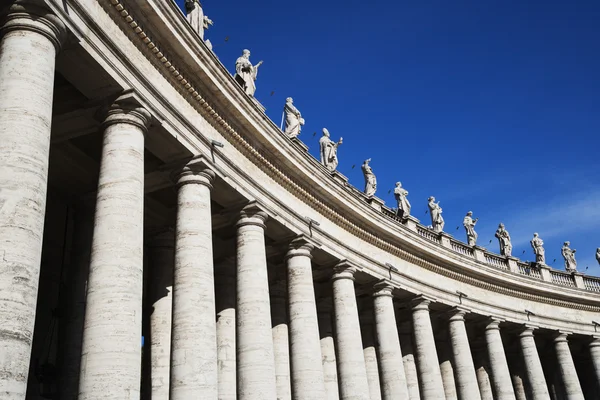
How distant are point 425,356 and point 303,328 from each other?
576 inches

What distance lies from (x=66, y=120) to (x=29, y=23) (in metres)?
7.48

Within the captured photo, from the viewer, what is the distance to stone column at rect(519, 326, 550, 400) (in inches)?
2088

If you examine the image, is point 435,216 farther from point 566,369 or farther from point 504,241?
point 566,369

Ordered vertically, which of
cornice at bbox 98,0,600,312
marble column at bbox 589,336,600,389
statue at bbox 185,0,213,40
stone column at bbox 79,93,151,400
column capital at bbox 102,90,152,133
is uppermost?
statue at bbox 185,0,213,40

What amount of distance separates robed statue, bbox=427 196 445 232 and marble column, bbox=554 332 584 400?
15.8 meters

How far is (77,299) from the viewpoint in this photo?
27844mm

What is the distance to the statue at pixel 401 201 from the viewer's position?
52219 millimetres

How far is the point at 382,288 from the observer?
43344 mm

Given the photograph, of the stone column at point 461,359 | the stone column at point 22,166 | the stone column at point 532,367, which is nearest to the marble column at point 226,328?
the stone column at point 22,166

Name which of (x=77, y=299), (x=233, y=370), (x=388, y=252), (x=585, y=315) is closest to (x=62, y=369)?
(x=77, y=299)

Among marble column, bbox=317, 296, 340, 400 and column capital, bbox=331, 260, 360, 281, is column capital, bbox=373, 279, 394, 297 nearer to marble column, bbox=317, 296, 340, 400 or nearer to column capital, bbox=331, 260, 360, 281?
marble column, bbox=317, 296, 340, 400

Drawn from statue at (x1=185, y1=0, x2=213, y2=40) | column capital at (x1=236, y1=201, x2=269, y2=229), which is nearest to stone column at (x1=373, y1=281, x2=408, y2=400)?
column capital at (x1=236, y1=201, x2=269, y2=229)

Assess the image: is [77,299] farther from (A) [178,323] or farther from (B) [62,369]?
(A) [178,323]

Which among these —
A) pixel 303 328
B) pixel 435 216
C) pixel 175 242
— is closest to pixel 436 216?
pixel 435 216
